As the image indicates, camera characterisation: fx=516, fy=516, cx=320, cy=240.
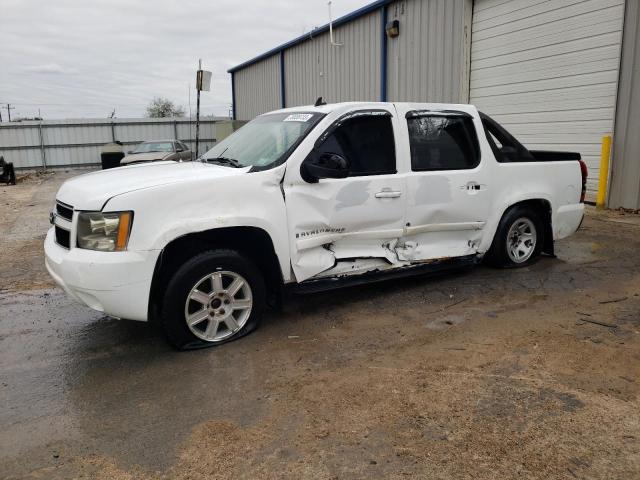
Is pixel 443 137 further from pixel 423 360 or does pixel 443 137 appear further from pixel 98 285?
pixel 98 285

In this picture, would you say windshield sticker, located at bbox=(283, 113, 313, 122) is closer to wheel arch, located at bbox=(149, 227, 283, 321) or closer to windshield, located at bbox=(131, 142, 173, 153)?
wheel arch, located at bbox=(149, 227, 283, 321)

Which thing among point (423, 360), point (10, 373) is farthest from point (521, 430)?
point (10, 373)

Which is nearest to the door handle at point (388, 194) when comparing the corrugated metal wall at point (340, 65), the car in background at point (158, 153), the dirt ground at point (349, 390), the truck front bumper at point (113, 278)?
the dirt ground at point (349, 390)

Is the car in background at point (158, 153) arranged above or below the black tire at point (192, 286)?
above

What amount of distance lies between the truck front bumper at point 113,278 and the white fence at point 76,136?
2193 centimetres

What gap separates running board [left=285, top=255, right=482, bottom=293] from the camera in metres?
4.26

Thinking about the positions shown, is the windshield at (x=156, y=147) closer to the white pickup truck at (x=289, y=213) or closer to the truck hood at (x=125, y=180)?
the white pickup truck at (x=289, y=213)

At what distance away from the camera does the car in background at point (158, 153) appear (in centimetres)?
1700

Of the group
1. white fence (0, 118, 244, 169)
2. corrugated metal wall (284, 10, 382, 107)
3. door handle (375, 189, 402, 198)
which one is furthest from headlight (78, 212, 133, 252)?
white fence (0, 118, 244, 169)

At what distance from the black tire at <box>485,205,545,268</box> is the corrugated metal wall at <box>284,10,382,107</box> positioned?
34.5 feet

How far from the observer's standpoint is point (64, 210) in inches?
152

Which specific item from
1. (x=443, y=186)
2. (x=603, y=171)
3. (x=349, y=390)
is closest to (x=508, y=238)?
(x=443, y=186)

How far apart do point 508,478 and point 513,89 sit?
10758 mm

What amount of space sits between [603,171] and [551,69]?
245cm
